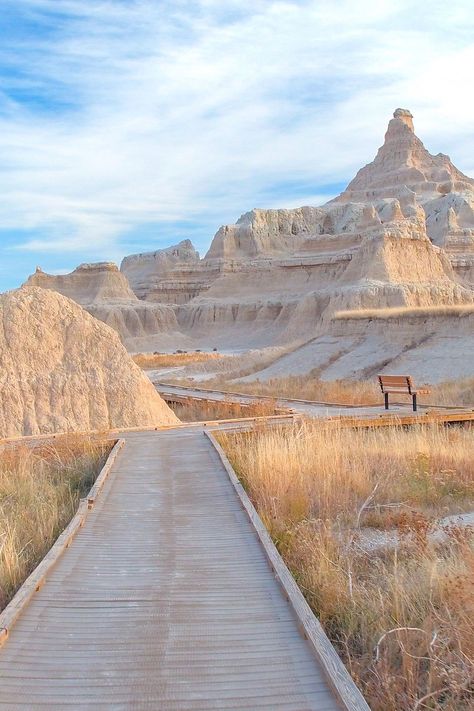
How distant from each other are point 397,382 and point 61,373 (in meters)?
7.20

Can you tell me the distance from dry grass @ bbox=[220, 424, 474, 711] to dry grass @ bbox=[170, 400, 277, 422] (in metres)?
3.35

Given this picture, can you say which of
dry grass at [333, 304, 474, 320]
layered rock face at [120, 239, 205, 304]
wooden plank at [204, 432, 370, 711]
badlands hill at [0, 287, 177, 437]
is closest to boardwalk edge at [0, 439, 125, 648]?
wooden plank at [204, 432, 370, 711]

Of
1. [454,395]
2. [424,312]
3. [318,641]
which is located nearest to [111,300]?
[424,312]

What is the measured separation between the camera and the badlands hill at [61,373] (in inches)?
484

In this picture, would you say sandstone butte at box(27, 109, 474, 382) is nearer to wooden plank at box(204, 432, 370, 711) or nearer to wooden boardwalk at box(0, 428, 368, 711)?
wooden boardwalk at box(0, 428, 368, 711)

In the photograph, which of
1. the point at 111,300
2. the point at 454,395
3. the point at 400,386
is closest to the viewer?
the point at 400,386

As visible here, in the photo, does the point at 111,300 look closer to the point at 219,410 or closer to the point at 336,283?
the point at 336,283

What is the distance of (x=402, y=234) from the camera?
196 feet

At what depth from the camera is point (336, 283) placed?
65.8 meters

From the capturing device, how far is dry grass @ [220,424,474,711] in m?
3.92

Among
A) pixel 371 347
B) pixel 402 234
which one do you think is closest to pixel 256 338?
pixel 402 234

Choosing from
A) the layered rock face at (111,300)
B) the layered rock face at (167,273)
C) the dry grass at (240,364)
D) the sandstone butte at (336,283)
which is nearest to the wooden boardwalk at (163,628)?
the sandstone butte at (336,283)

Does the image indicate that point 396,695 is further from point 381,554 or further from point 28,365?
point 28,365

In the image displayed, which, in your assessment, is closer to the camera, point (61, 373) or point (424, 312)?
point (61, 373)
